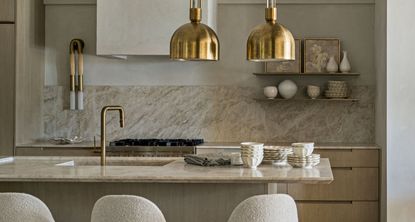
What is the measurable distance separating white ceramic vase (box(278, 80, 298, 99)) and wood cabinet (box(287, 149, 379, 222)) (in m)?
0.67

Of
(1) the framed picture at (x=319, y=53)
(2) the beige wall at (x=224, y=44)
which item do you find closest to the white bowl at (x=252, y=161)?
(1) the framed picture at (x=319, y=53)

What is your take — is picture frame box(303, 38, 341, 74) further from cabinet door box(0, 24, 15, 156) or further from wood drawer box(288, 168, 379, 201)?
cabinet door box(0, 24, 15, 156)

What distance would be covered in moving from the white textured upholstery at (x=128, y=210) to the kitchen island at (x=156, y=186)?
0.27m

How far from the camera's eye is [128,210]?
3068mm

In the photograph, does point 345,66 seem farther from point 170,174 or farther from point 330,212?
point 170,174

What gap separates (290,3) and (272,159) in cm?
299

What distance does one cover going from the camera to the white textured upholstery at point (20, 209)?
10.5ft

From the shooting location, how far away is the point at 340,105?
659cm

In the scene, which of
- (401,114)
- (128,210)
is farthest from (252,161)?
(401,114)

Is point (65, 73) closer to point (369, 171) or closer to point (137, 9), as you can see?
point (137, 9)

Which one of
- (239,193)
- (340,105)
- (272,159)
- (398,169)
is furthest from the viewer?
(340,105)

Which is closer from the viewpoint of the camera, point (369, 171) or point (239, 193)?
point (239, 193)

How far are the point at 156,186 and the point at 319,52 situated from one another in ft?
10.9

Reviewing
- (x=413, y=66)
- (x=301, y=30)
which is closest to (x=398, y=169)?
(x=413, y=66)
